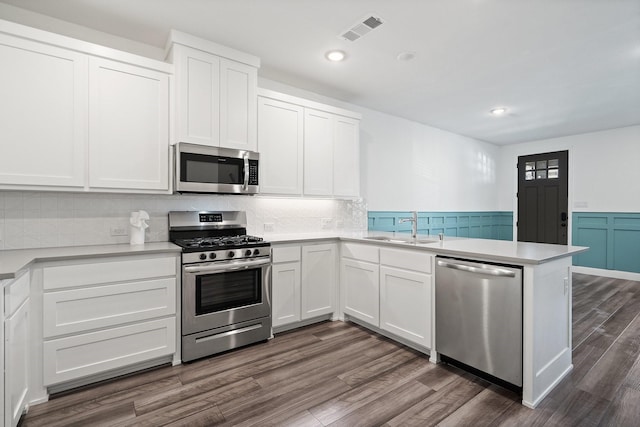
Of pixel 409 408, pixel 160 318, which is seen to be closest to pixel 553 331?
pixel 409 408

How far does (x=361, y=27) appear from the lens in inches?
103

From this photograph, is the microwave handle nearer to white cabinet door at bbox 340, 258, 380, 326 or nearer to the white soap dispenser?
the white soap dispenser

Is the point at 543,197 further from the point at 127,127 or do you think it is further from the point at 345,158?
the point at 127,127

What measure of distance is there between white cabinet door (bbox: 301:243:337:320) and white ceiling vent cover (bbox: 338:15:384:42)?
6.54 ft

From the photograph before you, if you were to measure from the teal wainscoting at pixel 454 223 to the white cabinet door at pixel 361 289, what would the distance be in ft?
4.62

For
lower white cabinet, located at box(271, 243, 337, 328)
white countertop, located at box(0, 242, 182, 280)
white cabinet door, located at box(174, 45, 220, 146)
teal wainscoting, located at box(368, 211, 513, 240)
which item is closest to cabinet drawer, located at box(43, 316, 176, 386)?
white countertop, located at box(0, 242, 182, 280)

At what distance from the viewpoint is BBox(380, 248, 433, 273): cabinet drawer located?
2.57 metres

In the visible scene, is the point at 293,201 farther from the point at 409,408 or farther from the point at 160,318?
the point at 409,408

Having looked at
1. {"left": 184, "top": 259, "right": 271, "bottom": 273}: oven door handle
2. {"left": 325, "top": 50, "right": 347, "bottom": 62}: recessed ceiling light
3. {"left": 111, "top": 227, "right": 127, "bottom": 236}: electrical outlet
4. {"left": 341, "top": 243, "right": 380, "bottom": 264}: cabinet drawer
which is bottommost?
{"left": 184, "top": 259, "right": 271, "bottom": 273}: oven door handle

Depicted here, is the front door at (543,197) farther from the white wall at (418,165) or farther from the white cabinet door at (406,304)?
the white cabinet door at (406,304)

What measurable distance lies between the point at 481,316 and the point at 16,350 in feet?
9.33

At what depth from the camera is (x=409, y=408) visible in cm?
196

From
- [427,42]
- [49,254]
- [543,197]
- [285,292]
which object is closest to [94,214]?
[49,254]

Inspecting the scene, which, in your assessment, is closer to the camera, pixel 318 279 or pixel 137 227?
pixel 137 227
